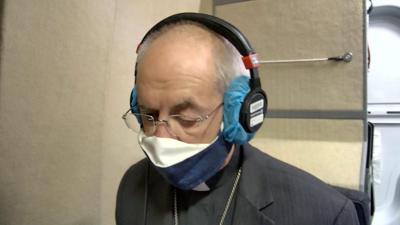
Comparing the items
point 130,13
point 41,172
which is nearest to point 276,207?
point 41,172

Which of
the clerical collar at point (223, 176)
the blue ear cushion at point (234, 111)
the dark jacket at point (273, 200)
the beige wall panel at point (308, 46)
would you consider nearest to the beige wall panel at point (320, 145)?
the beige wall panel at point (308, 46)

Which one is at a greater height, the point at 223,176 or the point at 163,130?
the point at 163,130

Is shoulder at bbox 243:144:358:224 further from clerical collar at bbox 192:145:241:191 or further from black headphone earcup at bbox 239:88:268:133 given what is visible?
black headphone earcup at bbox 239:88:268:133

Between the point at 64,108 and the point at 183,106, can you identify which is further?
the point at 64,108

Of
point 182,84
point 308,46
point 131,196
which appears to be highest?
point 308,46

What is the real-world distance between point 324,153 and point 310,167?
8 centimetres

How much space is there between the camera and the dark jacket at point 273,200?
30.5 inches

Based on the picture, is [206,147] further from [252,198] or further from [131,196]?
[131,196]

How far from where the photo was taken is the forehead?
0.71 m

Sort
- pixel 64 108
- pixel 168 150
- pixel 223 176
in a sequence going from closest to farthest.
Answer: pixel 168 150
pixel 223 176
pixel 64 108

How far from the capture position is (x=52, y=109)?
36.3 inches

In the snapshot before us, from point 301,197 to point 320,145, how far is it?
21.6 inches

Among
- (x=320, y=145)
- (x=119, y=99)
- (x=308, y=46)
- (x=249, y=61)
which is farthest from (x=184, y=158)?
(x=308, y=46)

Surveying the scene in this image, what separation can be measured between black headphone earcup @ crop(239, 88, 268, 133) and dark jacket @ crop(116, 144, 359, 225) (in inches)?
6.6
